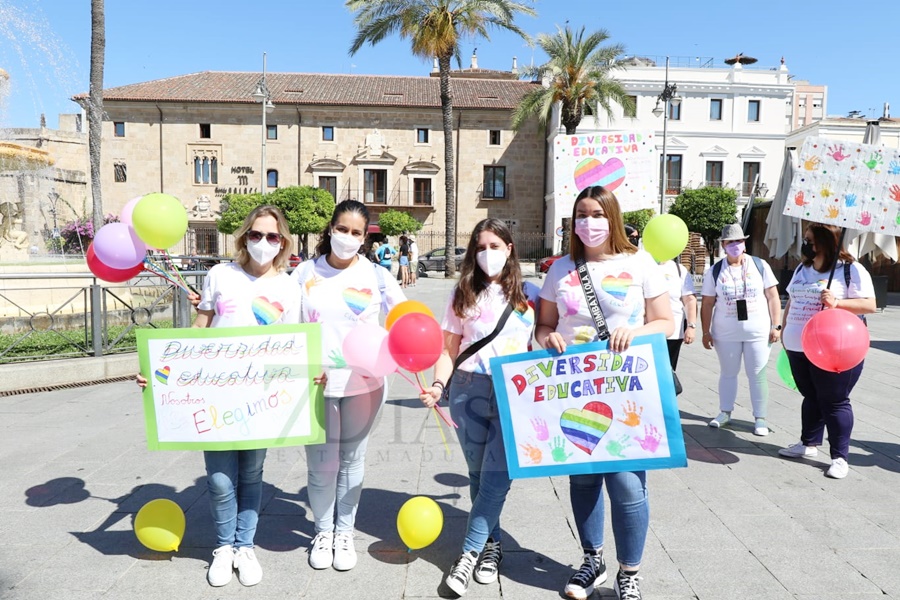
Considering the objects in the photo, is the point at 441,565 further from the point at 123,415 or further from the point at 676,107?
the point at 676,107

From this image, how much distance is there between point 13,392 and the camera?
6613 mm

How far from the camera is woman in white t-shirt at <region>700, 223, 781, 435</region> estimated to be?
516 centimetres

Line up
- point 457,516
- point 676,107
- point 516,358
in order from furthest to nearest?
1. point 676,107
2. point 457,516
3. point 516,358

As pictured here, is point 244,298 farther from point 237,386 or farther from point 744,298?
point 744,298

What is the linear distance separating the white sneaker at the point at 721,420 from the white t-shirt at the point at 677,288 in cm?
79

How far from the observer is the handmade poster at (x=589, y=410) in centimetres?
264

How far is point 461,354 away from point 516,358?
0.28m

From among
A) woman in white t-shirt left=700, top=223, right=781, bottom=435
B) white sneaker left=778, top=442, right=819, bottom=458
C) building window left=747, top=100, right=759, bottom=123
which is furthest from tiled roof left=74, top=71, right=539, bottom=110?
white sneaker left=778, top=442, right=819, bottom=458

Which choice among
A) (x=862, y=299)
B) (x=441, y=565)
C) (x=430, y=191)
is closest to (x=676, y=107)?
(x=430, y=191)

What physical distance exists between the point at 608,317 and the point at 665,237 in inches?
60.3

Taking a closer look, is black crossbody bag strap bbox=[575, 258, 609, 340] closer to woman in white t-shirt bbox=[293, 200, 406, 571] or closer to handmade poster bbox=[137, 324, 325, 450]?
woman in white t-shirt bbox=[293, 200, 406, 571]

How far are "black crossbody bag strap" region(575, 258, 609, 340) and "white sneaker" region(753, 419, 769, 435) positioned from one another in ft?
11.2

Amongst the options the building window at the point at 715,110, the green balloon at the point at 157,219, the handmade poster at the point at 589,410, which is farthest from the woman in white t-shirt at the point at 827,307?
the building window at the point at 715,110

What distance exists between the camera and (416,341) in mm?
2670
